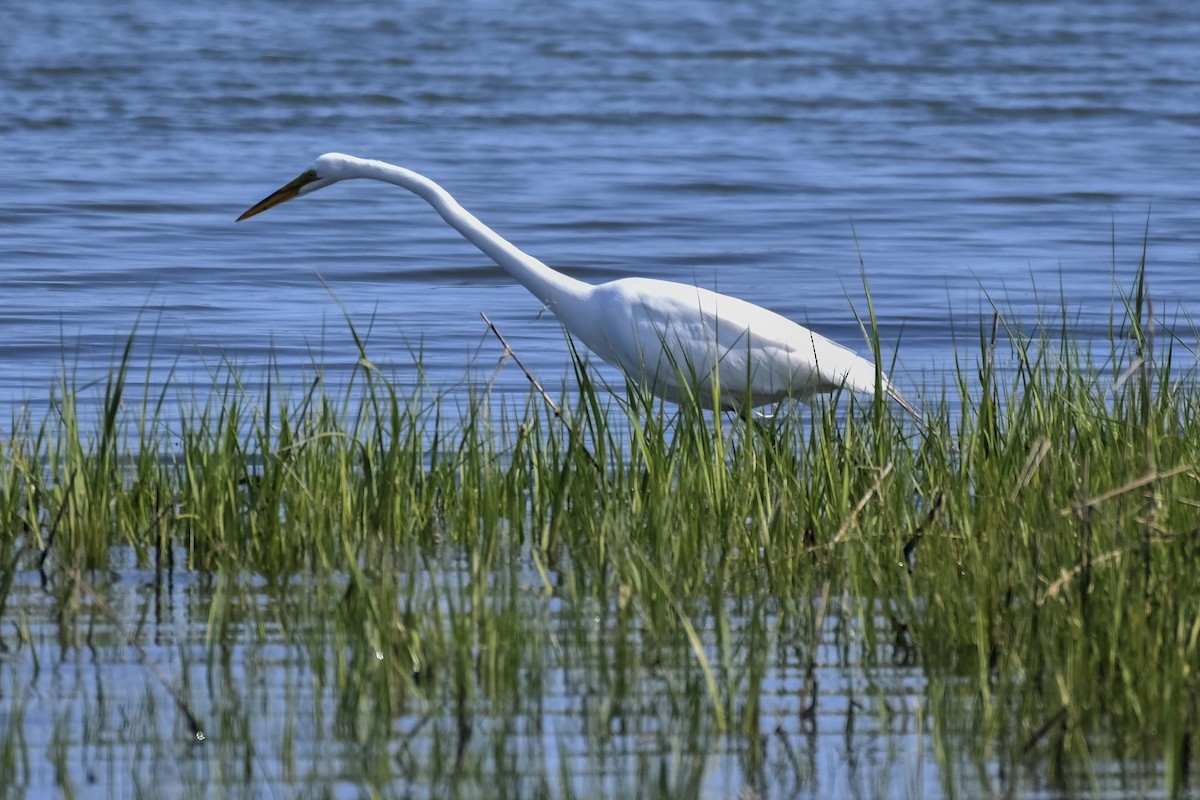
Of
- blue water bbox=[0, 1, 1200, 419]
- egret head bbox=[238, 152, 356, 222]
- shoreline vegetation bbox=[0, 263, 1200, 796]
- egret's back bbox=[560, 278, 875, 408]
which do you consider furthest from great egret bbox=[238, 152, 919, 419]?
shoreline vegetation bbox=[0, 263, 1200, 796]

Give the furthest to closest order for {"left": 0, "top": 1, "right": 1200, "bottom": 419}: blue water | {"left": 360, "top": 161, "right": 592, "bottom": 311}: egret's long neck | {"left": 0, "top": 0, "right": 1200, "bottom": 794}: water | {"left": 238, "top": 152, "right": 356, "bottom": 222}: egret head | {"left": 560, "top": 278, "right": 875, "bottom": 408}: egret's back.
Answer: {"left": 0, "top": 1, "right": 1200, "bottom": 419}: blue water → {"left": 0, "top": 0, "right": 1200, "bottom": 794}: water → {"left": 238, "top": 152, "right": 356, "bottom": 222}: egret head → {"left": 360, "top": 161, "right": 592, "bottom": 311}: egret's long neck → {"left": 560, "top": 278, "right": 875, "bottom": 408}: egret's back

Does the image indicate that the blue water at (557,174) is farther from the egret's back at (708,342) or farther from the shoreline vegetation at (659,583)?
the egret's back at (708,342)

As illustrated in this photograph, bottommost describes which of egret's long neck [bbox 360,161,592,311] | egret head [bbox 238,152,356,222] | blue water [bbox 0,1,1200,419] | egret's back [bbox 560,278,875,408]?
egret's back [bbox 560,278,875,408]

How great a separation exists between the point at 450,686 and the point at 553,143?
53.1ft

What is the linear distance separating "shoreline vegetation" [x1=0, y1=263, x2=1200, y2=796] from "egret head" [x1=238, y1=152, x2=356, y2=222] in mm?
1810

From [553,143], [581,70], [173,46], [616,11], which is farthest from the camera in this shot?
[616,11]

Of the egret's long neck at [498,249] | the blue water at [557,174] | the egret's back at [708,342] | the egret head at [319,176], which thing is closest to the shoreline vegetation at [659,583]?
the blue water at [557,174]

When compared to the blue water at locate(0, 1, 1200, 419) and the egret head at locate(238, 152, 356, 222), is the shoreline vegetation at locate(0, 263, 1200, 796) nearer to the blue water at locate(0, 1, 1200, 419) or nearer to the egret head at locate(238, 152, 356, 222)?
the blue water at locate(0, 1, 1200, 419)

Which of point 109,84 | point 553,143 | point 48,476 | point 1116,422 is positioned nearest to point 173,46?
point 109,84

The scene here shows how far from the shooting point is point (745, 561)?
4664mm

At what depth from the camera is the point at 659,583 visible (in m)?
3.71

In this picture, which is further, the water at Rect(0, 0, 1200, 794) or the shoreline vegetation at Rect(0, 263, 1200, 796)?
the water at Rect(0, 0, 1200, 794)

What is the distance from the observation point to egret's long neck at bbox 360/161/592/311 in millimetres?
6723

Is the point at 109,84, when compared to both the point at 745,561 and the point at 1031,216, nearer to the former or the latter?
the point at 1031,216
